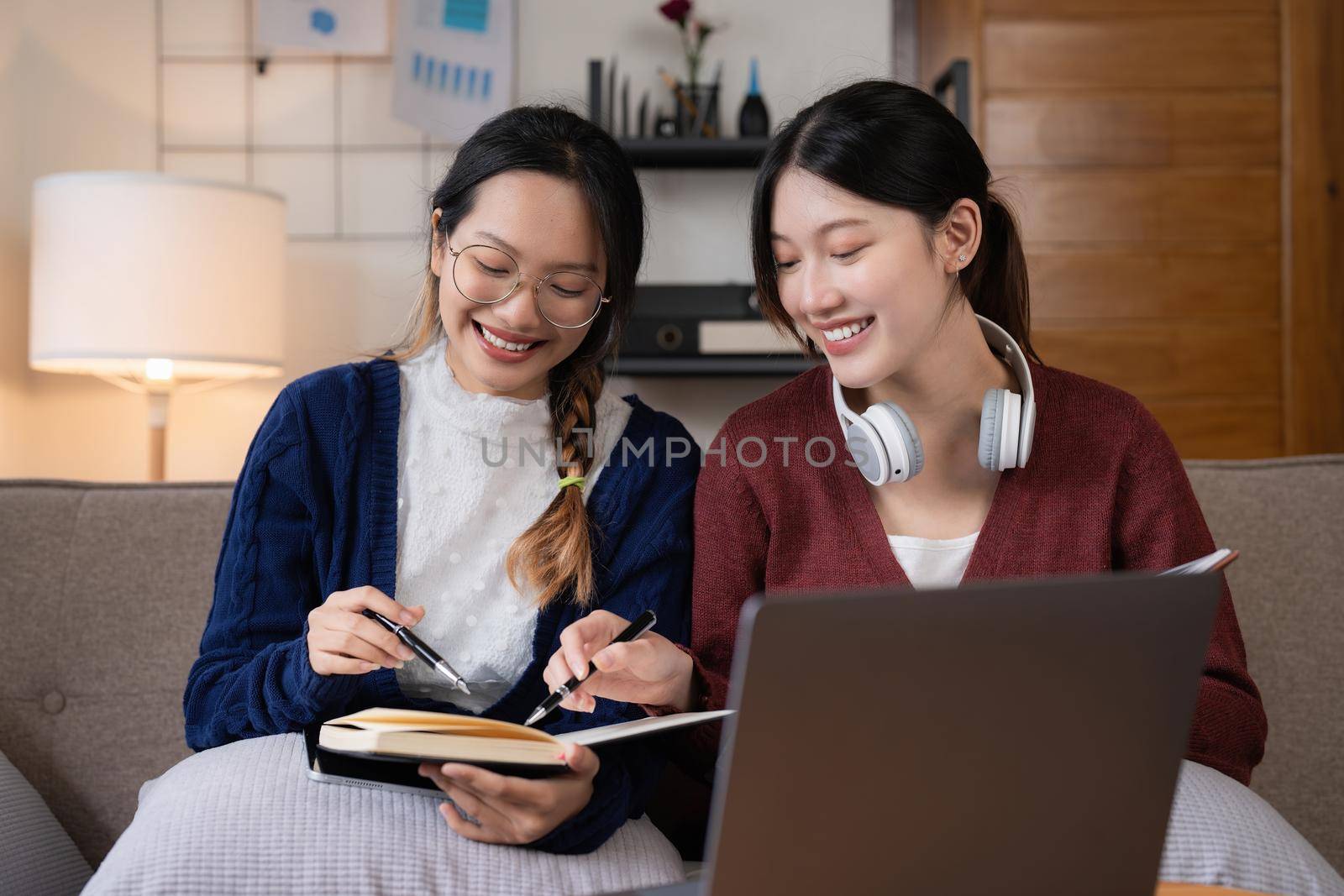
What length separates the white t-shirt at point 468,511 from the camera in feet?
3.91

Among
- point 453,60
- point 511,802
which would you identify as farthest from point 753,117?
point 511,802

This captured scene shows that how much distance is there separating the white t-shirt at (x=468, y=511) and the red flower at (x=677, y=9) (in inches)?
53.3

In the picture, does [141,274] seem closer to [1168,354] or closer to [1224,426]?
[1168,354]

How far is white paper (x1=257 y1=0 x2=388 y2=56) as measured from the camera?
246 centimetres

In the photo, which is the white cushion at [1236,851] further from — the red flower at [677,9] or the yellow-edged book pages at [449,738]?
the red flower at [677,9]

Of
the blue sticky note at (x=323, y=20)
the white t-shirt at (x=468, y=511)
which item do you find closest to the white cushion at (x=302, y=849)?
the white t-shirt at (x=468, y=511)

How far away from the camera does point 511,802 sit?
0.90m

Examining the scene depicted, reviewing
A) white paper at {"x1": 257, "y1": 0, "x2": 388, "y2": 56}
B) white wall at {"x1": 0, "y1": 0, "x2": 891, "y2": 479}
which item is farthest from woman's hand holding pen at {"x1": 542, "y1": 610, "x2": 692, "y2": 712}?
white paper at {"x1": 257, "y1": 0, "x2": 388, "y2": 56}

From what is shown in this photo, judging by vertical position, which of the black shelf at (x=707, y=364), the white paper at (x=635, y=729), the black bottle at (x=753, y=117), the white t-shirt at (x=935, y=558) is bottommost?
the white paper at (x=635, y=729)

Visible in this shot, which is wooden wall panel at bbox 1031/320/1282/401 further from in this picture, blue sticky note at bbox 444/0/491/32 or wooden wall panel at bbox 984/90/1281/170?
blue sticky note at bbox 444/0/491/32

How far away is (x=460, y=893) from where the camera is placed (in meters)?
0.87

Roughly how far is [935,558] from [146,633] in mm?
1012

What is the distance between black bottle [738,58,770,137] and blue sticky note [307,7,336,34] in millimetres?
967

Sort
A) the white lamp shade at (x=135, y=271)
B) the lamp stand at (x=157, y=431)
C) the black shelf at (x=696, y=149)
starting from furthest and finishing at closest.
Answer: the black shelf at (x=696, y=149) → the lamp stand at (x=157, y=431) → the white lamp shade at (x=135, y=271)
